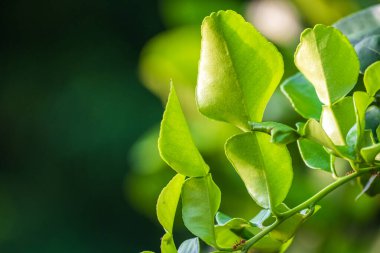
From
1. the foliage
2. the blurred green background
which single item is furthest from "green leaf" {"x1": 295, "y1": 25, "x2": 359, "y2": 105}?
the blurred green background

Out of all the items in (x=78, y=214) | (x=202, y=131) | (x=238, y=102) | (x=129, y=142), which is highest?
(x=238, y=102)

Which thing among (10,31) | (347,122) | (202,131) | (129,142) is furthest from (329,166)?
(10,31)

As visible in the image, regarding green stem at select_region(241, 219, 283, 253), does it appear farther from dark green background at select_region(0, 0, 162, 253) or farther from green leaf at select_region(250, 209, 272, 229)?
dark green background at select_region(0, 0, 162, 253)

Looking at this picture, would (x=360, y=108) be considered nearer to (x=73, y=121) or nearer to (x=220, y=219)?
(x=220, y=219)

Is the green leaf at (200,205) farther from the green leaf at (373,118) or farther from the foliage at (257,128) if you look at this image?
the green leaf at (373,118)

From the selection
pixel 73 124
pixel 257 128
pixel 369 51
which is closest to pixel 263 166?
pixel 257 128

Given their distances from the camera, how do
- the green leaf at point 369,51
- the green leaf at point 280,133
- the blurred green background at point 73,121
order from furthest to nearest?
the blurred green background at point 73,121 → the green leaf at point 369,51 → the green leaf at point 280,133

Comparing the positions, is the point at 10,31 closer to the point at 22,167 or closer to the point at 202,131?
the point at 22,167

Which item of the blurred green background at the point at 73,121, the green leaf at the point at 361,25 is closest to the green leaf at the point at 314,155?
the green leaf at the point at 361,25
